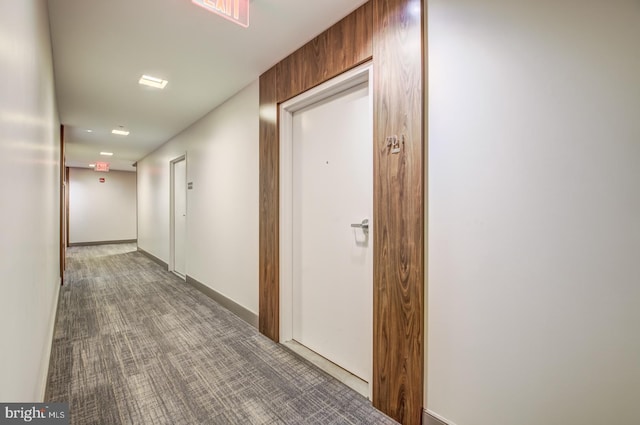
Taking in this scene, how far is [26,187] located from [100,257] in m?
7.19

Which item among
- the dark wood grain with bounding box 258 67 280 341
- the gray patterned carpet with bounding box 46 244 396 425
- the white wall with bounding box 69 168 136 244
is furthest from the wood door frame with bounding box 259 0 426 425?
the white wall with bounding box 69 168 136 244

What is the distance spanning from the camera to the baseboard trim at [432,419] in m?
1.50

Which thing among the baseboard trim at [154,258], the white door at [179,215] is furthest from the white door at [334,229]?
the baseboard trim at [154,258]

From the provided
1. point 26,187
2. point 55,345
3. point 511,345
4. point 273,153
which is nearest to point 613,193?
point 511,345

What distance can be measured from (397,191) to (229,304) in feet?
9.09

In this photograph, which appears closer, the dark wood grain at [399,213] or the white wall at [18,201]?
the white wall at [18,201]

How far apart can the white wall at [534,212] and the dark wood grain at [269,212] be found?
150 cm

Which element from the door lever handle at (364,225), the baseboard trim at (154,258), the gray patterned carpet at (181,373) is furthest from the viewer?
the baseboard trim at (154,258)

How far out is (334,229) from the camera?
7.53 ft

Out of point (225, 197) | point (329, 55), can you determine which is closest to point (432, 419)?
point (329, 55)

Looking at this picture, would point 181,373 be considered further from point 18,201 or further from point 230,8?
point 230,8

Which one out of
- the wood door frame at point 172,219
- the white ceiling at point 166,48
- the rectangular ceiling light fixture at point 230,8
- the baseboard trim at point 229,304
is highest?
the white ceiling at point 166,48

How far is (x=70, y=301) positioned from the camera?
3.79 meters

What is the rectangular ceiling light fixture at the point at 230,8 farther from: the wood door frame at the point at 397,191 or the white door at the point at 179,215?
the white door at the point at 179,215
